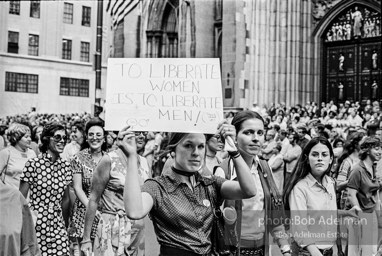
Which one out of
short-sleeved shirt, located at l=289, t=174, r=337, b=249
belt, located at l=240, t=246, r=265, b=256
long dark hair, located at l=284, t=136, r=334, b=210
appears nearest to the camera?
belt, located at l=240, t=246, r=265, b=256

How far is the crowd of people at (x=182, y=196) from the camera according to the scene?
14.3 feet

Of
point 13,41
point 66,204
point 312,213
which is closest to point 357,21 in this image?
point 66,204

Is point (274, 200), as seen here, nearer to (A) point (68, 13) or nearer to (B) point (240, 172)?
(B) point (240, 172)

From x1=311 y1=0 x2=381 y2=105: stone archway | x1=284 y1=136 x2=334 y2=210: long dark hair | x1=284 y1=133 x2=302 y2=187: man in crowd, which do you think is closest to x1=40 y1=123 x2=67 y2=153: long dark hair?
x1=284 y1=136 x2=334 y2=210: long dark hair

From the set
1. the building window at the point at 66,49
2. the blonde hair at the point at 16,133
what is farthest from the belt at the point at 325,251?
the building window at the point at 66,49

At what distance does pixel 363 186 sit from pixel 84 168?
3542 millimetres

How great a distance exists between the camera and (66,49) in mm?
54281

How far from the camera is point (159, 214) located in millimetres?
4352

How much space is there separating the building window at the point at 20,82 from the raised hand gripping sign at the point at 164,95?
47.6 meters

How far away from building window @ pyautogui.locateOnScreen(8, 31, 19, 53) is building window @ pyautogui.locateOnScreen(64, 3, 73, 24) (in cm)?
475

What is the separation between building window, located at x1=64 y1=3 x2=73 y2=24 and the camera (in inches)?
2090

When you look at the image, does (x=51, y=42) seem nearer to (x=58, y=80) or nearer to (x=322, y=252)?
(x=58, y=80)

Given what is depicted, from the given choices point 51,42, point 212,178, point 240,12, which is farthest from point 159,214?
point 51,42

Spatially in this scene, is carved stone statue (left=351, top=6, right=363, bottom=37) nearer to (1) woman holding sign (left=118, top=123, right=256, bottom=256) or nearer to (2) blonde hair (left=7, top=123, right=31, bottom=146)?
(2) blonde hair (left=7, top=123, right=31, bottom=146)
